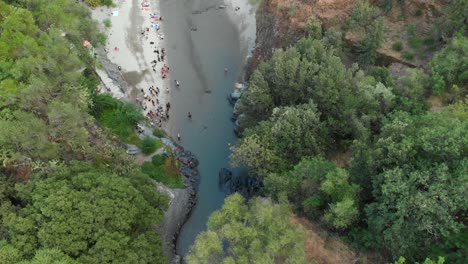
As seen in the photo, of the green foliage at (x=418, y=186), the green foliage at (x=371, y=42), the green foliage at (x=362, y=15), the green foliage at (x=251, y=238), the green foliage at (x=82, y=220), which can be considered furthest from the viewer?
the green foliage at (x=362, y=15)

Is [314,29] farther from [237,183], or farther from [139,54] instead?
[139,54]

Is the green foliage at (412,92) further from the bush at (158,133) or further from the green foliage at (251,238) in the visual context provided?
the bush at (158,133)

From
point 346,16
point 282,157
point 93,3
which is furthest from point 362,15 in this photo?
point 93,3

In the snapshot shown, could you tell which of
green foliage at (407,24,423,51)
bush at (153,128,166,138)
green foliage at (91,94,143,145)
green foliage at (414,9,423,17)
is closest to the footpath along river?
bush at (153,128,166,138)

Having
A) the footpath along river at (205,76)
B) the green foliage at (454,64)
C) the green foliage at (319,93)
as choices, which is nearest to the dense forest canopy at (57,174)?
the footpath along river at (205,76)

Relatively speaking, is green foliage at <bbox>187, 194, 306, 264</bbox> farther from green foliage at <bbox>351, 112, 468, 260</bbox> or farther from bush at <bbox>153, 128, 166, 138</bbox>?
bush at <bbox>153, 128, 166, 138</bbox>

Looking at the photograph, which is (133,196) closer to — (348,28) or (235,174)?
(235,174)

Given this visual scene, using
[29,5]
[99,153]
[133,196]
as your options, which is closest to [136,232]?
[133,196]
